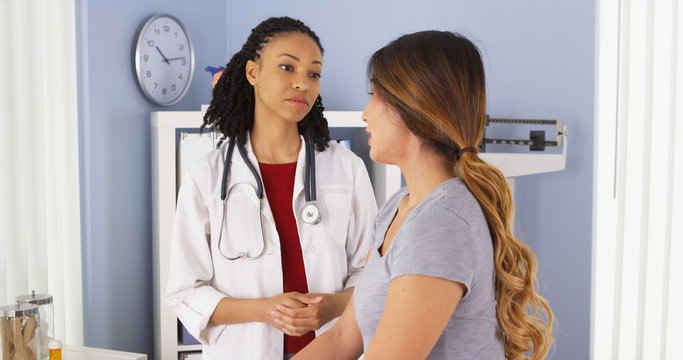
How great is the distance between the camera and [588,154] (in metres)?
2.92

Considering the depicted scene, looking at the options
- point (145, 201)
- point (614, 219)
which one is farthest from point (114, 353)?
point (614, 219)

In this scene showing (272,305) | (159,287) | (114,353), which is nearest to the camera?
(272,305)

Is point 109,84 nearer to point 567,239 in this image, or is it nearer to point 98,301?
point 98,301

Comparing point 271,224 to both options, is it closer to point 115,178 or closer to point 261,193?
point 261,193

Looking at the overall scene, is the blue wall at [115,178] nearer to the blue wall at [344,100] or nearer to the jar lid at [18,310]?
the blue wall at [344,100]

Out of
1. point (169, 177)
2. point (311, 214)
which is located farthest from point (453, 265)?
point (169, 177)

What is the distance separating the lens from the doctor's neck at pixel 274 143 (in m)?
1.57

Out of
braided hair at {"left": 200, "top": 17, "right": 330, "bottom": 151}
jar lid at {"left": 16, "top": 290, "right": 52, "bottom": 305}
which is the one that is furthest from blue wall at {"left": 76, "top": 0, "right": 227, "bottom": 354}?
braided hair at {"left": 200, "top": 17, "right": 330, "bottom": 151}

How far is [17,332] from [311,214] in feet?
3.22

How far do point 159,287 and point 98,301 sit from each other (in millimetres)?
260

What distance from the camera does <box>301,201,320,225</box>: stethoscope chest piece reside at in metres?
1.49

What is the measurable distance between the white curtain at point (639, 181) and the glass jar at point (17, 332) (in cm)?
215

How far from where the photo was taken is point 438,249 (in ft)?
2.95

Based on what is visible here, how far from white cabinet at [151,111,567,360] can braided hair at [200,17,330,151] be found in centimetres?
96
